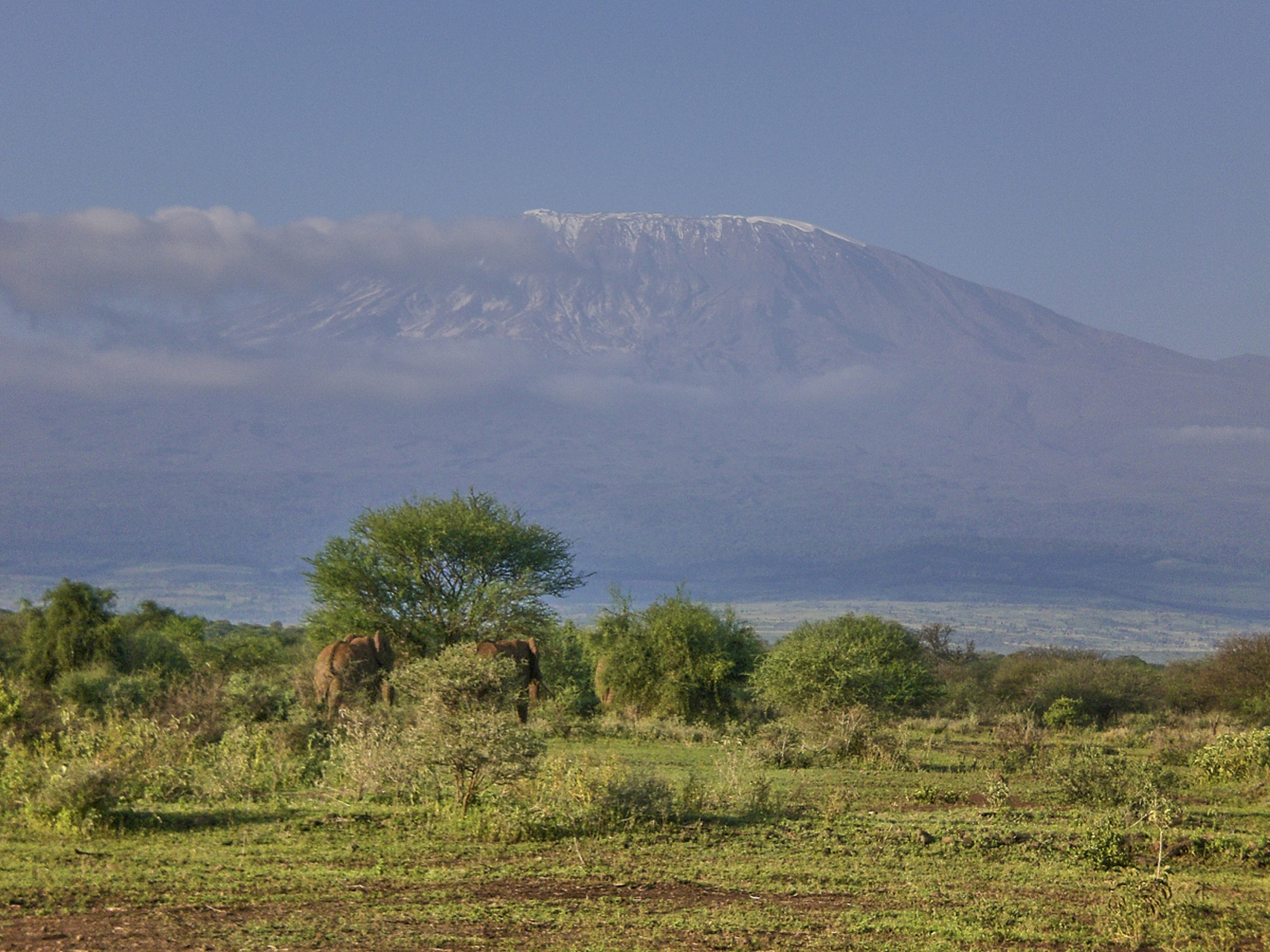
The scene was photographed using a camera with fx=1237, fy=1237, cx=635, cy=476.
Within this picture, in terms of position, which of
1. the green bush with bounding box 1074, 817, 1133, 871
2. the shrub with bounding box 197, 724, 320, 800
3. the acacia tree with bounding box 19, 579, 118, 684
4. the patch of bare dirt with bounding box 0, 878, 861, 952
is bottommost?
the green bush with bounding box 1074, 817, 1133, 871

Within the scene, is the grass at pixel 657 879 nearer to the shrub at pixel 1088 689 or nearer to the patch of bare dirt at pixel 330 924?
the patch of bare dirt at pixel 330 924

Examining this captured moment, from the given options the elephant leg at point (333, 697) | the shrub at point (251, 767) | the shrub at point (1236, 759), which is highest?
the elephant leg at point (333, 697)

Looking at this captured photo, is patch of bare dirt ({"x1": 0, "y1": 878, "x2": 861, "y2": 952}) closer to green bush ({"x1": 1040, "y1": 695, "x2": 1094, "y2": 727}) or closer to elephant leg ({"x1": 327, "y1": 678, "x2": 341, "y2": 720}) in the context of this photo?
elephant leg ({"x1": 327, "y1": 678, "x2": 341, "y2": 720})

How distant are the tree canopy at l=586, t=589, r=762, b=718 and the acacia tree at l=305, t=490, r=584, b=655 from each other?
2.85 meters

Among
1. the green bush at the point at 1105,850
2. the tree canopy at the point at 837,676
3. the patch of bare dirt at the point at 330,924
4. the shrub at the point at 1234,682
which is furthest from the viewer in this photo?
the shrub at the point at 1234,682

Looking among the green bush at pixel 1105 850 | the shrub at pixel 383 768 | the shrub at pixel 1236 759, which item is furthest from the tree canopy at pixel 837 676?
the green bush at pixel 1105 850

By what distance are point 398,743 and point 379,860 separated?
4.02 m

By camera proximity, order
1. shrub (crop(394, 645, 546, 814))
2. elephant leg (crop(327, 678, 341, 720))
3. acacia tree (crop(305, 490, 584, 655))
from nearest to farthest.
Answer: shrub (crop(394, 645, 546, 814)) < elephant leg (crop(327, 678, 341, 720)) < acacia tree (crop(305, 490, 584, 655))

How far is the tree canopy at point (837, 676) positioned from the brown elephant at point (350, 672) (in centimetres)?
1033

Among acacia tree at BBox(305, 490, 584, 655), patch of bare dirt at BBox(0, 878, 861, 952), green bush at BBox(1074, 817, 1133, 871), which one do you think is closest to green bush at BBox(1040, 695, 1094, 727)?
acacia tree at BBox(305, 490, 584, 655)

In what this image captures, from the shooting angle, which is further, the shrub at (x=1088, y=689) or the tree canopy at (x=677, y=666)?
the shrub at (x=1088, y=689)

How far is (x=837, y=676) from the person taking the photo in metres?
31.9

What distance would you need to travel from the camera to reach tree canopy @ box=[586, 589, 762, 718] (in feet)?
128

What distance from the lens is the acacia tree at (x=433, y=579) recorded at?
3828 cm
